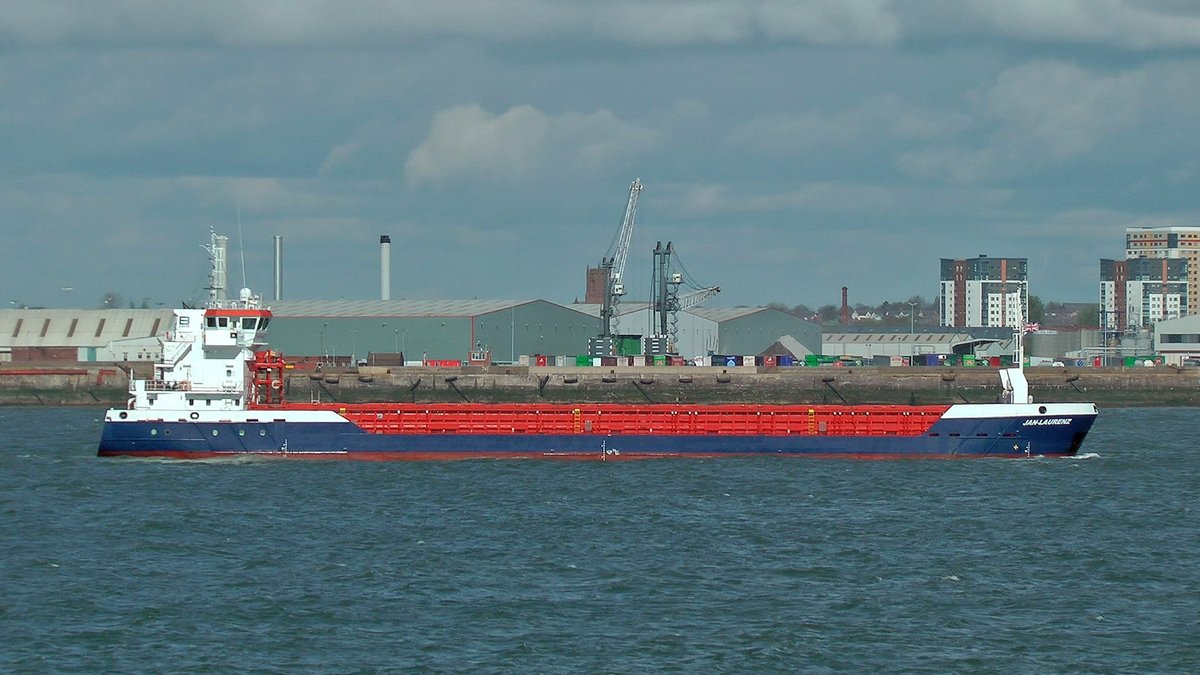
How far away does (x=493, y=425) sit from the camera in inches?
2267

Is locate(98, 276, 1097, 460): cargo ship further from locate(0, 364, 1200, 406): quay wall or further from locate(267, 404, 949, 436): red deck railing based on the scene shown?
locate(0, 364, 1200, 406): quay wall

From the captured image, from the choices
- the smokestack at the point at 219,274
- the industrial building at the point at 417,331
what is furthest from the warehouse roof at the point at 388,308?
the smokestack at the point at 219,274

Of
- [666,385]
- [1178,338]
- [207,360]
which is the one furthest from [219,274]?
[1178,338]

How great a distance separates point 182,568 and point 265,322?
24946mm

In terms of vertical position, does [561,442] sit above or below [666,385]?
below

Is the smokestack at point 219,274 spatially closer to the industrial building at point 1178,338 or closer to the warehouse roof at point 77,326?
the warehouse roof at point 77,326

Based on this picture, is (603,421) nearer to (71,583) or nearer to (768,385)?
(71,583)

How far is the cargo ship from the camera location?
56094 millimetres

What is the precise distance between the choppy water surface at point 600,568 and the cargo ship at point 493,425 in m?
1.81

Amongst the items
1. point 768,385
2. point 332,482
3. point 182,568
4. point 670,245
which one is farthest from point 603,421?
point 670,245

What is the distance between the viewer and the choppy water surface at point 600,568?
27.7 meters

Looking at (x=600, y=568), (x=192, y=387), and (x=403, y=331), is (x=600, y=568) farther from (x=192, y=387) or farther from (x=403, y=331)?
(x=403, y=331)

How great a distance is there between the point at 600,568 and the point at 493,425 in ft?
76.4

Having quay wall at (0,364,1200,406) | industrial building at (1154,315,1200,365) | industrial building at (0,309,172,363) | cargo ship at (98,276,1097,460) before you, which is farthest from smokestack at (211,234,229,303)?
industrial building at (1154,315,1200,365)
